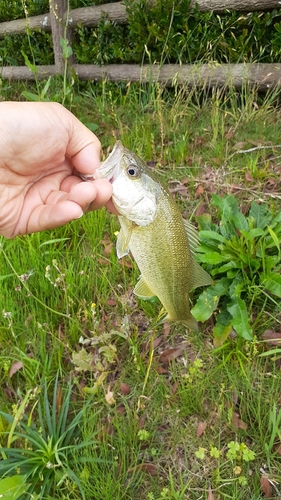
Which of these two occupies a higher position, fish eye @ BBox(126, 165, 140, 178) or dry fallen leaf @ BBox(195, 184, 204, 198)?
fish eye @ BBox(126, 165, 140, 178)

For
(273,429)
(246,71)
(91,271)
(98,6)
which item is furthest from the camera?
(98,6)

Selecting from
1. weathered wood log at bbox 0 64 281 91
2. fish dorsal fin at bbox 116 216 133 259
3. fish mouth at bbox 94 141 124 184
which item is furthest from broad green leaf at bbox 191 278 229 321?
weathered wood log at bbox 0 64 281 91

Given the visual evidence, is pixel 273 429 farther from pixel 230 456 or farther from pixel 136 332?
pixel 136 332

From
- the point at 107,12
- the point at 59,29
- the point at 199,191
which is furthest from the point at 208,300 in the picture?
the point at 59,29

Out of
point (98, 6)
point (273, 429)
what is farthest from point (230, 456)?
point (98, 6)

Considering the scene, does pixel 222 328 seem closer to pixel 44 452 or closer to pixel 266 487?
pixel 266 487

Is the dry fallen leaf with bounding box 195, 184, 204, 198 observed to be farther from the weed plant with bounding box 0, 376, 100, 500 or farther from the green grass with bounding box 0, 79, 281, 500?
the weed plant with bounding box 0, 376, 100, 500
